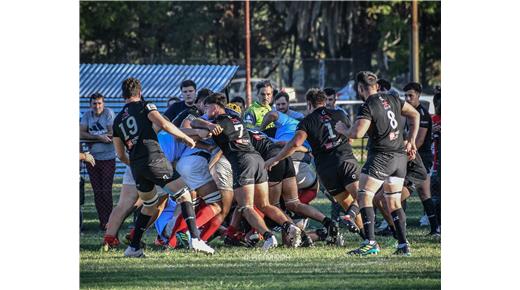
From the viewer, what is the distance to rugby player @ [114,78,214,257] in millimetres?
11781

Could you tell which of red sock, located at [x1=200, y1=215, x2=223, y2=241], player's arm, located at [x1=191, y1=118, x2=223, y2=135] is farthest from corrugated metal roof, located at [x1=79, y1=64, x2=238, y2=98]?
player's arm, located at [x1=191, y1=118, x2=223, y2=135]

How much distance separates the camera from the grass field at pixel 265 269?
9992mm

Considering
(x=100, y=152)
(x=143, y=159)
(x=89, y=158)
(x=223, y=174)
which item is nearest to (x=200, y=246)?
(x=223, y=174)

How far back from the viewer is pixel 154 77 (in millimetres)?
26359

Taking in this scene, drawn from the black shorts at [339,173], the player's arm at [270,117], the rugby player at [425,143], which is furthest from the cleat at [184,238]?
the rugby player at [425,143]

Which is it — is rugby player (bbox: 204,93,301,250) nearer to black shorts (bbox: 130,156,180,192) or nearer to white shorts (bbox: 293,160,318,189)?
black shorts (bbox: 130,156,180,192)

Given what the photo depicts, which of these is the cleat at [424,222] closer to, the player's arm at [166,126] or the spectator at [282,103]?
the spectator at [282,103]

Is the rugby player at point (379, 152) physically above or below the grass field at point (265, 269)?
above

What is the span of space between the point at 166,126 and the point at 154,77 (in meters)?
15.2

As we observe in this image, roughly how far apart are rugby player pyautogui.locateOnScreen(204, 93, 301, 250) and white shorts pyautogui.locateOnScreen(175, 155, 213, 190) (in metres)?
0.36

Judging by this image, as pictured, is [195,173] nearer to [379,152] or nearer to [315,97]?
[315,97]

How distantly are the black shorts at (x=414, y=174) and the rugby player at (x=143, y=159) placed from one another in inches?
116
